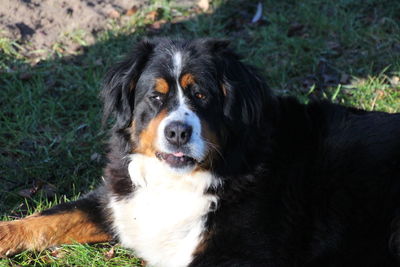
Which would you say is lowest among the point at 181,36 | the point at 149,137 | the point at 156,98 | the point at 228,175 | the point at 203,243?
the point at 203,243

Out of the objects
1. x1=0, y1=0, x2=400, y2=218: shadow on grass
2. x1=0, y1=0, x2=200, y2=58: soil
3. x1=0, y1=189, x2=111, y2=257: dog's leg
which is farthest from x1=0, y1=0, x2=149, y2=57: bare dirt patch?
x1=0, y1=189, x2=111, y2=257: dog's leg

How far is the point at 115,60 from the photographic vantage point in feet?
20.5

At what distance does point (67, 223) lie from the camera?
153 inches

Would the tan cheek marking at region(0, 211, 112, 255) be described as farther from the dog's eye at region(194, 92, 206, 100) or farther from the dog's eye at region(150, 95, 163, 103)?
the dog's eye at region(194, 92, 206, 100)

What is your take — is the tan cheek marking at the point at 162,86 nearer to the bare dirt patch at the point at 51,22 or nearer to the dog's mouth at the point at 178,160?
the dog's mouth at the point at 178,160

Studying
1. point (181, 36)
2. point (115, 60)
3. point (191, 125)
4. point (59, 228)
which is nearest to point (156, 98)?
point (191, 125)

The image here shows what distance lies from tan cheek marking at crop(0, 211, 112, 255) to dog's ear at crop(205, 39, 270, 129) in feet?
4.22

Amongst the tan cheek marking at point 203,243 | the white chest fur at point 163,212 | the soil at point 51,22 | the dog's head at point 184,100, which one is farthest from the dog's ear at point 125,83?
the soil at point 51,22

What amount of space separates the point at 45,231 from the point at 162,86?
4.19 ft

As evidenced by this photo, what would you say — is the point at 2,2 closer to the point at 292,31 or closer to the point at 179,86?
the point at 292,31

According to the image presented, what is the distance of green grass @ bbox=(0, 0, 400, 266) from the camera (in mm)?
4688

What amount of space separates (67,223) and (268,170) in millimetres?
1404

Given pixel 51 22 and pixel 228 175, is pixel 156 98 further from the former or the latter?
pixel 51 22

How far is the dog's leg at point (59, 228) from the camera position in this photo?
3785 mm
